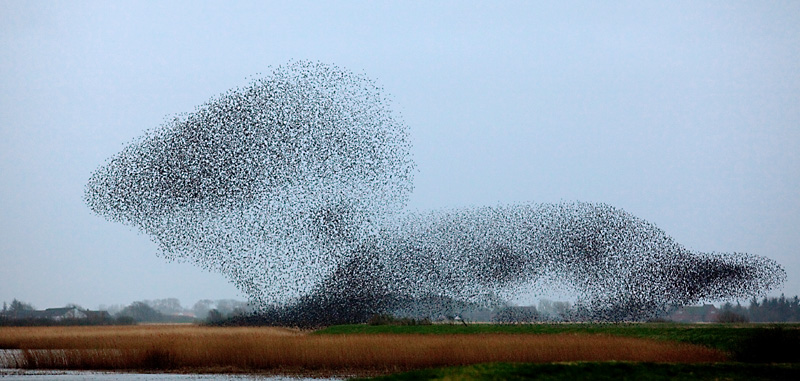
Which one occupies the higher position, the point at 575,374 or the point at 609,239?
the point at 609,239

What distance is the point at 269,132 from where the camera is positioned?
54.1 metres

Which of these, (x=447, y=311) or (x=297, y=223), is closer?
(x=297, y=223)

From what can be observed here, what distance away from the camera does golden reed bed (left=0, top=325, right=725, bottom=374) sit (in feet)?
110

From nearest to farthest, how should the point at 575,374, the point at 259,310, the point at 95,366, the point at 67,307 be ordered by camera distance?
the point at 575,374 < the point at 95,366 < the point at 259,310 < the point at 67,307

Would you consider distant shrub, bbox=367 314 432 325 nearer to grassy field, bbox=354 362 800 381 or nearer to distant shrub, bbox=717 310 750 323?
distant shrub, bbox=717 310 750 323

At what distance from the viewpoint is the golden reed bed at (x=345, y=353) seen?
110 ft

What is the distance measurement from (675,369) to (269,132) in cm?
3470

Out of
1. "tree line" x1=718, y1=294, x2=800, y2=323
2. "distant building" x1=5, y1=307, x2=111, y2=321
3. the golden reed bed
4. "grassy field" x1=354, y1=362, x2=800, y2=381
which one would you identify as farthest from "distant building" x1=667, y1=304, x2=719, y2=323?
"grassy field" x1=354, y1=362, x2=800, y2=381

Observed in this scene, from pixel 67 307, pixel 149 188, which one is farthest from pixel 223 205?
pixel 67 307

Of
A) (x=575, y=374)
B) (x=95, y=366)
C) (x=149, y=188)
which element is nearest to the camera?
(x=575, y=374)

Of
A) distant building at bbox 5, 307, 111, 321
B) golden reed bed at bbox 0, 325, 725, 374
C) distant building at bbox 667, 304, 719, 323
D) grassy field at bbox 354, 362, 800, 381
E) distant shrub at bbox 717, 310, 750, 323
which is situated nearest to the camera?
grassy field at bbox 354, 362, 800, 381

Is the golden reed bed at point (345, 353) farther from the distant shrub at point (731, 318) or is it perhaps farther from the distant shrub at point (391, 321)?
the distant shrub at point (731, 318)

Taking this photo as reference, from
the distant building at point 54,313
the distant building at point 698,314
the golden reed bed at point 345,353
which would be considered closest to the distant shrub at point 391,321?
the golden reed bed at point 345,353

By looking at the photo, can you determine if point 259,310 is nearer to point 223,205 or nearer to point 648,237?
point 223,205
